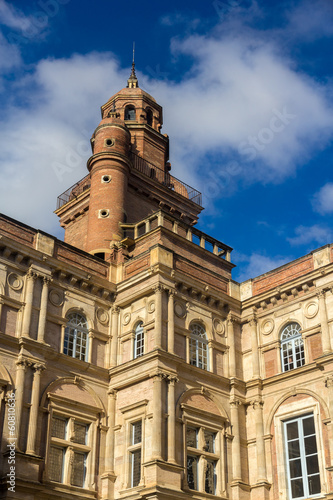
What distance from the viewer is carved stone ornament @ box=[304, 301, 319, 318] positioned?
93.2ft

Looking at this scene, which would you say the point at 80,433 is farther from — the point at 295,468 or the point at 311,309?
the point at 311,309

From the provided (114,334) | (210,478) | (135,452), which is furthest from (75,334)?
(210,478)

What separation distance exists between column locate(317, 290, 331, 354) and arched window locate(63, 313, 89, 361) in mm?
9690

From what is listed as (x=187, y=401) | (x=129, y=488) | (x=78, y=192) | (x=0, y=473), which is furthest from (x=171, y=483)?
(x=78, y=192)

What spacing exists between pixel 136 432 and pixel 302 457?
6526mm

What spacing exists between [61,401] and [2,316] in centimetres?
390

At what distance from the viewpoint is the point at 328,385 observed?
85.8 feet

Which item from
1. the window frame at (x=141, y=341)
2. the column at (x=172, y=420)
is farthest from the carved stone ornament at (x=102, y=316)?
the column at (x=172, y=420)

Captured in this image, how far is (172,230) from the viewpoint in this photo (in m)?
30.8

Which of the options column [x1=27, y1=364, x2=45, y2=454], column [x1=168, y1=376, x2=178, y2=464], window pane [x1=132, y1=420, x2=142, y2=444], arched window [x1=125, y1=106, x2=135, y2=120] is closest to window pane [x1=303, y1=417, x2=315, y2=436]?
column [x1=168, y1=376, x2=178, y2=464]

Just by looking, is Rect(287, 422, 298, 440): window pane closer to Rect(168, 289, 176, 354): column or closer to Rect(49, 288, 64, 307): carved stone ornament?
Rect(168, 289, 176, 354): column

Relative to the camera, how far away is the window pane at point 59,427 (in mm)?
24984

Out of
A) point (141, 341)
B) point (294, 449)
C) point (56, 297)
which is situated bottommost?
point (294, 449)

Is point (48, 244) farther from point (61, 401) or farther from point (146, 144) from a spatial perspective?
point (146, 144)
